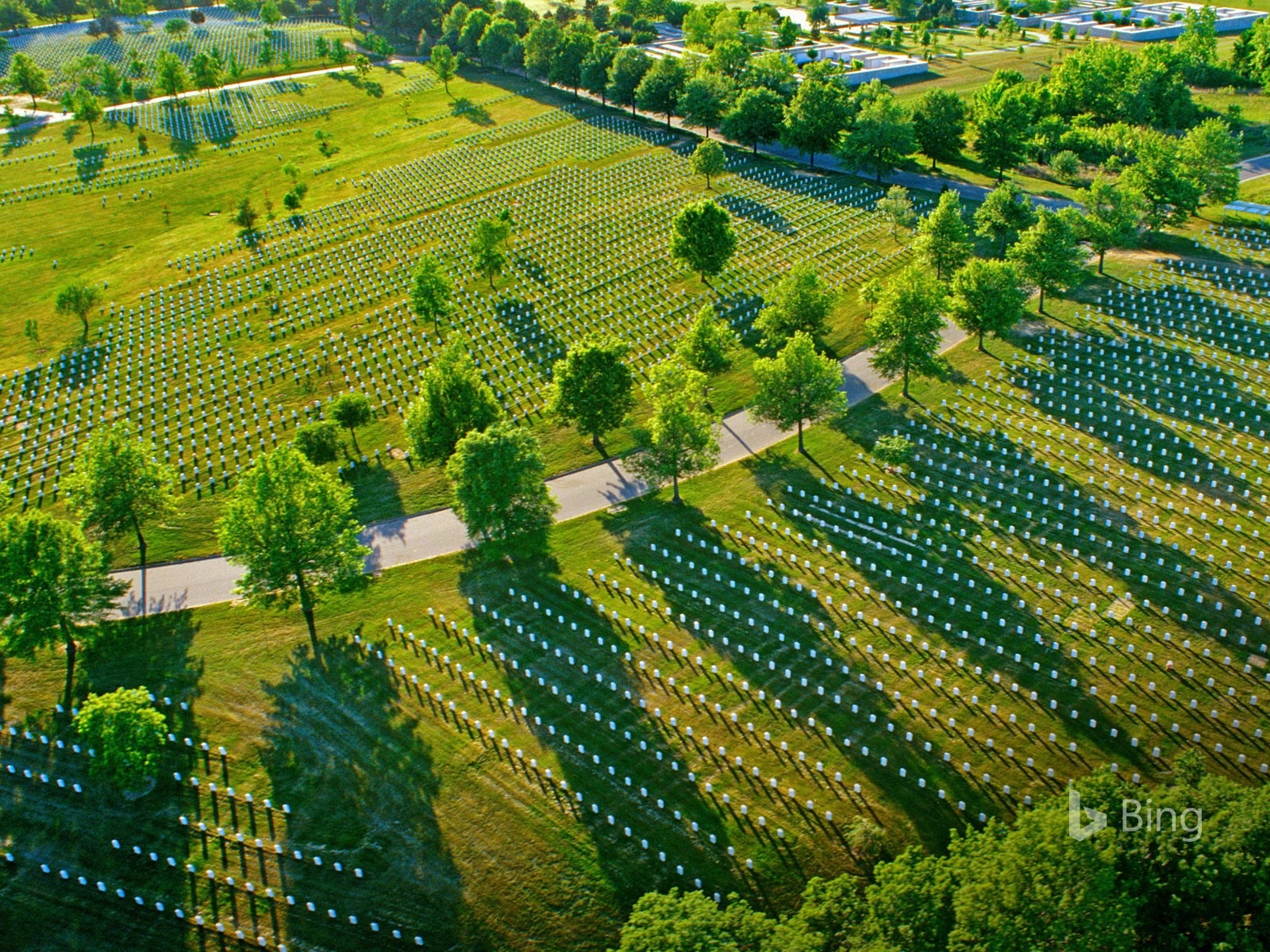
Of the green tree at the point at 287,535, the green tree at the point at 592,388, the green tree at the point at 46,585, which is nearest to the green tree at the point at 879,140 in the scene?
the green tree at the point at 592,388

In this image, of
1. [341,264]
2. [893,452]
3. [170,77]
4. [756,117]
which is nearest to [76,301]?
[341,264]

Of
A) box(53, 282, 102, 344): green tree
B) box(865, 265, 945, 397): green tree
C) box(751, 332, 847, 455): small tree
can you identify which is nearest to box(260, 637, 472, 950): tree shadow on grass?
box(751, 332, 847, 455): small tree

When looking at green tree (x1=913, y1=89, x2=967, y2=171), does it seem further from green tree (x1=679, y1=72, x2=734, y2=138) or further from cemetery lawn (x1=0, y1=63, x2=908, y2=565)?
green tree (x1=679, y1=72, x2=734, y2=138)

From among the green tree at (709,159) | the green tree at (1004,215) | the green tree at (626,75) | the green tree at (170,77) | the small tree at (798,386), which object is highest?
the green tree at (170,77)

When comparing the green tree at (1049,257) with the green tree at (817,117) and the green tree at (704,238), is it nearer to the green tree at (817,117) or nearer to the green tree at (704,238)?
the green tree at (704,238)

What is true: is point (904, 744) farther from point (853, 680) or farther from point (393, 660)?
point (393, 660)

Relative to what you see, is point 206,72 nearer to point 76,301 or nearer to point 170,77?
point 170,77
